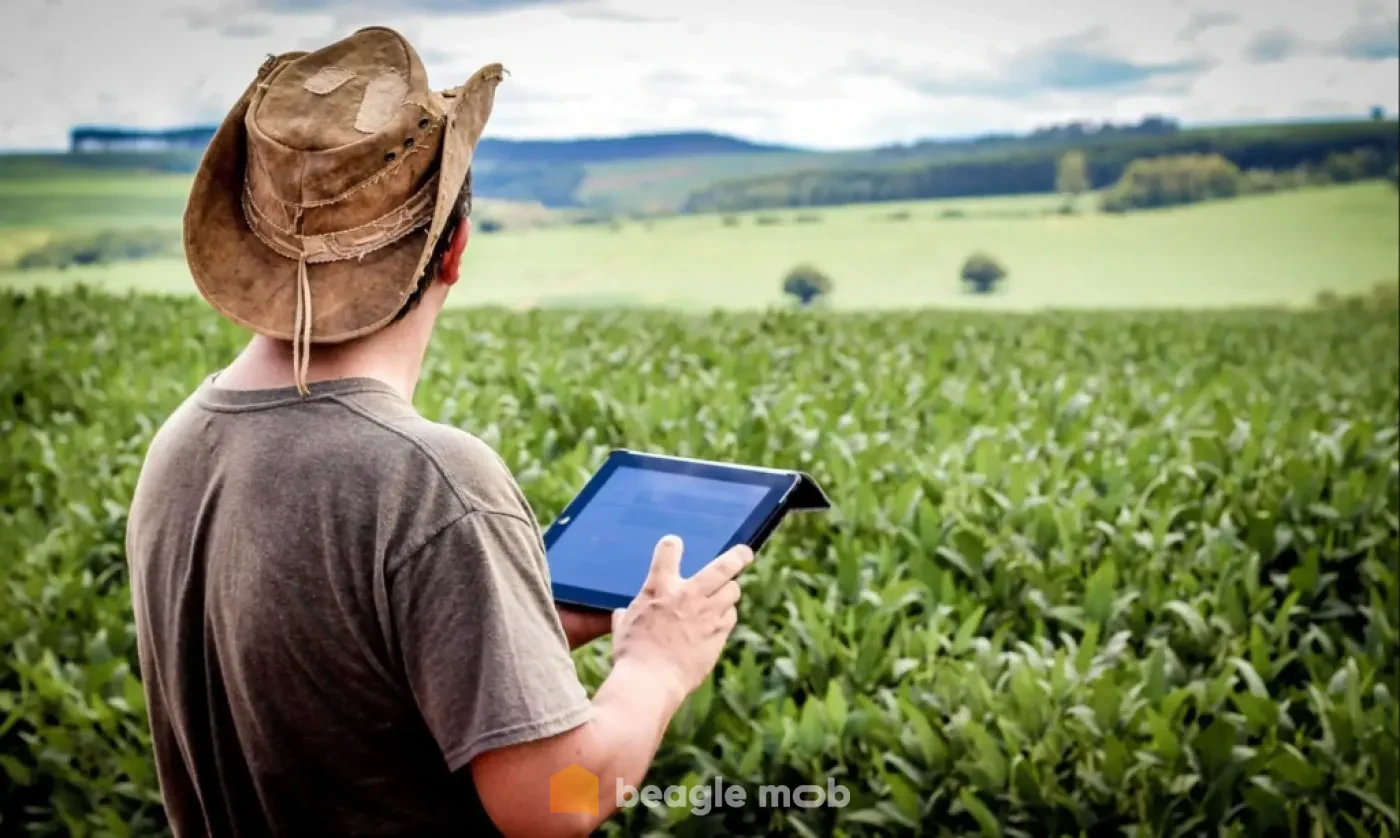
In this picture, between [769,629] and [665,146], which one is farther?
[665,146]

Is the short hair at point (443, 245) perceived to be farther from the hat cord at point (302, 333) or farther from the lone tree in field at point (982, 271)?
the lone tree in field at point (982, 271)

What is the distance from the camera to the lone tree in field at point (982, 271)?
24.8m

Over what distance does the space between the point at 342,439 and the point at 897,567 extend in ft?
9.82

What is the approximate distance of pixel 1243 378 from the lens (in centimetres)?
984

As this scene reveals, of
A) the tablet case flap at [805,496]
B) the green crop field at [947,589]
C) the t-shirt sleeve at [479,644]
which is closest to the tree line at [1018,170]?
the green crop field at [947,589]

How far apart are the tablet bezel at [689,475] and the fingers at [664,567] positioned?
0.15m

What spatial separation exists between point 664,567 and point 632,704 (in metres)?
0.21

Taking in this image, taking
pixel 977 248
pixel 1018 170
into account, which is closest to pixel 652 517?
pixel 977 248

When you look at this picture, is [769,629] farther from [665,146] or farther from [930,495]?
[665,146]

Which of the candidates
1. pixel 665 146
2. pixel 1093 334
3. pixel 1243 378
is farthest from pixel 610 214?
pixel 1243 378

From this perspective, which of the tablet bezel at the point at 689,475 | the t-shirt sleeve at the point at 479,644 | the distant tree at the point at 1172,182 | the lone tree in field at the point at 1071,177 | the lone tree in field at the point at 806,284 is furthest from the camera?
the lone tree in field at the point at 1071,177

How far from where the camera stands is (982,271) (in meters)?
24.9

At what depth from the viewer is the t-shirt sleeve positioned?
1.72 meters

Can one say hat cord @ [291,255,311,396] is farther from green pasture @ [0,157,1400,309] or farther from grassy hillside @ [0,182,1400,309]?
grassy hillside @ [0,182,1400,309]
